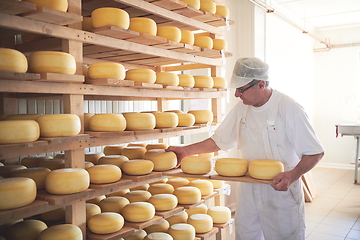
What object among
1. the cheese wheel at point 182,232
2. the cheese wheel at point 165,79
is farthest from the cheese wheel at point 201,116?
the cheese wheel at point 182,232

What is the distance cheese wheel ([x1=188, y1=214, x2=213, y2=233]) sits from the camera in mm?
2754

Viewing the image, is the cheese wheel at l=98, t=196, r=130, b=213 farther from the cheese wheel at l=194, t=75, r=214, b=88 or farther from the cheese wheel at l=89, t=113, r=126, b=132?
the cheese wheel at l=194, t=75, r=214, b=88

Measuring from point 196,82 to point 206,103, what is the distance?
54.9 inches

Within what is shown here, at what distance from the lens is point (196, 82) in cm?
296

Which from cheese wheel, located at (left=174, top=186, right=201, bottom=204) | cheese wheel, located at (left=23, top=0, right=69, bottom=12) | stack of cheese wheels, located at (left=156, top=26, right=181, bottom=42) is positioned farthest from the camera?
cheese wheel, located at (left=174, top=186, right=201, bottom=204)

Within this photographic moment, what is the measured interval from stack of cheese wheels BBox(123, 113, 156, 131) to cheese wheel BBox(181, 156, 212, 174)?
0.38 meters

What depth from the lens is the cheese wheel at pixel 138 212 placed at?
7.57 feet

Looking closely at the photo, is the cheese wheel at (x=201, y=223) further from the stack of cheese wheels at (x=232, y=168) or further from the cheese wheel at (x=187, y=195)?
the stack of cheese wheels at (x=232, y=168)

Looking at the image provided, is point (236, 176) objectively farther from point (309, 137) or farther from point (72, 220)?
point (72, 220)

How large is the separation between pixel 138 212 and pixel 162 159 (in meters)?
0.44

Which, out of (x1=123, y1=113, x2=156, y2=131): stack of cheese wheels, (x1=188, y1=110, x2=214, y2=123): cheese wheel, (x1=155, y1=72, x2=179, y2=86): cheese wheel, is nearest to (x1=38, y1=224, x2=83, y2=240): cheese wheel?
(x1=123, y1=113, x2=156, y2=131): stack of cheese wheels

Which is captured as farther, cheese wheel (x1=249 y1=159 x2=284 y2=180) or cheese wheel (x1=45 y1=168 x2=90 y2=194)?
cheese wheel (x1=249 y1=159 x2=284 y2=180)

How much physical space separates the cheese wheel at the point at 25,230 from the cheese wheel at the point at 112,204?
20.1 inches

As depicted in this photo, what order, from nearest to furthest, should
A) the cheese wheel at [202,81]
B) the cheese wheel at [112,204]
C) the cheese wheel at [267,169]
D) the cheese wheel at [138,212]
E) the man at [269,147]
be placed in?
the cheese wheel at [267,169]
the man at [269,147]
the cheese wheel at [138,212]
the cheese wheel at [112,204]
the cheese wheel at [202,81]
